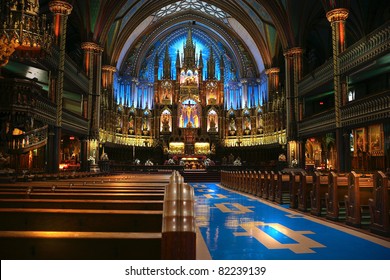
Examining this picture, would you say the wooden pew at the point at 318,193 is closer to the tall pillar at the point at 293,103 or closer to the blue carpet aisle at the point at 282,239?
the blue carpet aisle at the point at 282,239

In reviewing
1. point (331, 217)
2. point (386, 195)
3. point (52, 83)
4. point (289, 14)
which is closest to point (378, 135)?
point (289, 14)

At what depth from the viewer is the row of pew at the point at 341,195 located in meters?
6.04

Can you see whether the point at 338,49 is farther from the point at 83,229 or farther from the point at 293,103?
the point at 83,229

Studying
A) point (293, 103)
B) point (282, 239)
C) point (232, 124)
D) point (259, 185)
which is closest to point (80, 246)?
point (282, 239)

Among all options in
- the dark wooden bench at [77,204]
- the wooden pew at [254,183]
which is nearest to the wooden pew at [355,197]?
the dark wooden bench at [77,204]

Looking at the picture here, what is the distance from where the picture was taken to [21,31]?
907 cm

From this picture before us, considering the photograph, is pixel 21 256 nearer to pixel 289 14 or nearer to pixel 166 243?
pixel 166 243

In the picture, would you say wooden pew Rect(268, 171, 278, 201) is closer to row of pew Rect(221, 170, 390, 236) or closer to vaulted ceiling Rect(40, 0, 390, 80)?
row of pew Rect(221, 170, 390, 236)

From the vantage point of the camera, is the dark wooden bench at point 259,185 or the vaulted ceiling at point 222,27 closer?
the dark wooden bench at point 259,185

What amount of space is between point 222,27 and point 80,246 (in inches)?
1427

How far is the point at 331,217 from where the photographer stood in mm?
7684

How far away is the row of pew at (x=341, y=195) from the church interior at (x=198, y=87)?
3.22 meters

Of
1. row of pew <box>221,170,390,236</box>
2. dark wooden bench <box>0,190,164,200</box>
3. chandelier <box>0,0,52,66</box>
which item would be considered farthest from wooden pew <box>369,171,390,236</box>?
chandelier <box>0,0,52,66</box>

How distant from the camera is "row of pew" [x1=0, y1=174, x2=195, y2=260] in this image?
2.01 m
